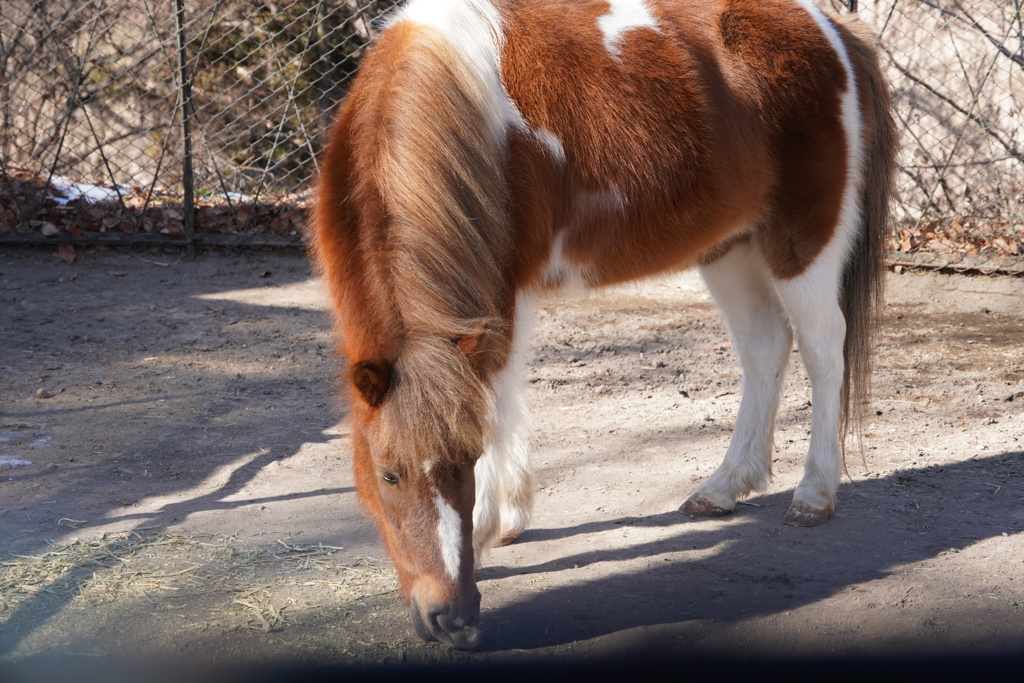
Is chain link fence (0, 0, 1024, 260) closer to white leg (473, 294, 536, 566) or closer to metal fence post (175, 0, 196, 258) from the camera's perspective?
metal fence post (175, 0, 196, 258)

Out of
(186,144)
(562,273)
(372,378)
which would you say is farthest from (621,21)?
(186,144)

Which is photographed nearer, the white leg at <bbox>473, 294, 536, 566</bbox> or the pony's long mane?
the pony's long mane

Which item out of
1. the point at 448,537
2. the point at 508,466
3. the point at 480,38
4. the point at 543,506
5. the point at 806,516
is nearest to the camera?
the point at 448,537

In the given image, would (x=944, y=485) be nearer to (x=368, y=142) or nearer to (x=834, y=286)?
(x=834, y=286)

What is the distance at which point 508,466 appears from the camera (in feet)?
9.89

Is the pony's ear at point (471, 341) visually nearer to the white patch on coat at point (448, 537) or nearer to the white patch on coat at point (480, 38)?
the white patch on coat at point (448, 537)

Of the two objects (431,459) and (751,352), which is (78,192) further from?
(431,459)

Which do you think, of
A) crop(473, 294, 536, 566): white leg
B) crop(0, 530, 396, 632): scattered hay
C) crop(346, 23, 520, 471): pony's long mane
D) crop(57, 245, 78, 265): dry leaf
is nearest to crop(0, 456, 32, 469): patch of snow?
crop(0, 530, 396, 632): scattered hay

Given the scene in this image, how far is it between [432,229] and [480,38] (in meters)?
0.71

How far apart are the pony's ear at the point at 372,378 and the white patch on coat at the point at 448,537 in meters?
0.29

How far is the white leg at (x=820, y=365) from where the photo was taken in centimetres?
327

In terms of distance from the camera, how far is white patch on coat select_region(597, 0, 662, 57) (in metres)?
2.95

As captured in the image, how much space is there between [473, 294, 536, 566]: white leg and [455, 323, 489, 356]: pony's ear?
358mm

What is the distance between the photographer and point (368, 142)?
95.9 inches
